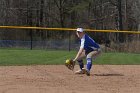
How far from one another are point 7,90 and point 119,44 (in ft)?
95.3

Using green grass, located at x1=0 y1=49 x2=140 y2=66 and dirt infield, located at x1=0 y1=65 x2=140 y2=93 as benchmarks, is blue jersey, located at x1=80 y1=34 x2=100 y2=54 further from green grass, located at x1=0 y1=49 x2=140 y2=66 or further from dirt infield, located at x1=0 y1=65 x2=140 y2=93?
green grass, located at x1=0 y1=49 x2=140 y2=66

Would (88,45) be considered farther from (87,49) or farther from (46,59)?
(46,59)

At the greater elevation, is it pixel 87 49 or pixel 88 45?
pixel 88 45

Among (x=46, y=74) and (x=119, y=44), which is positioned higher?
(x=46, y=74)

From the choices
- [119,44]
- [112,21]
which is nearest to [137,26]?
[112,21]

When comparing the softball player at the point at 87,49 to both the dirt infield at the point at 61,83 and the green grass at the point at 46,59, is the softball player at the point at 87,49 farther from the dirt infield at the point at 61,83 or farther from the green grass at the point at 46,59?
the green grass at the point at 46,59

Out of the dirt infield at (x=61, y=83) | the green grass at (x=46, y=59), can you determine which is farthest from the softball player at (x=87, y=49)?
the green grass at (x=46, y=59)

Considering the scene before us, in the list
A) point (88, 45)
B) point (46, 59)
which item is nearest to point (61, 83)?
point (88, 45)

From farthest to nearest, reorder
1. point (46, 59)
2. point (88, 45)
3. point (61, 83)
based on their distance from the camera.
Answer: point (46, 59) < point (88, 45) < point (61, 83)

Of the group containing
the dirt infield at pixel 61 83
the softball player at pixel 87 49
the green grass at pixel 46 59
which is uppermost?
the softball player at pixel 87 49

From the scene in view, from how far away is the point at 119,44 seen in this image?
125 ft

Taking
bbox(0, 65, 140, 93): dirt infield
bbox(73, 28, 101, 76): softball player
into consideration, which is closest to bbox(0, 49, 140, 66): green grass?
bbox(0, 65, 140, 93): dirt infield

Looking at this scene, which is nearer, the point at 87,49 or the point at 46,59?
→ the point at 87,49

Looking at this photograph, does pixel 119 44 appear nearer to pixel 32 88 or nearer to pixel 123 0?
pixel 123 0
